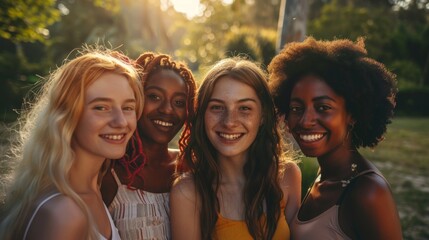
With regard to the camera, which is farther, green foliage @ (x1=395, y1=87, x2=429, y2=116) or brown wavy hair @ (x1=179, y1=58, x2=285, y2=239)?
green foliage @ (x1=395, y1=87, x2=429, y2=116)

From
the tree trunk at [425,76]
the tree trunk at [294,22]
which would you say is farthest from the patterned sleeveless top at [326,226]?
the tree trunk at [425,76]

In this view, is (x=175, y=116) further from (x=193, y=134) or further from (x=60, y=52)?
(x=60, y=52)

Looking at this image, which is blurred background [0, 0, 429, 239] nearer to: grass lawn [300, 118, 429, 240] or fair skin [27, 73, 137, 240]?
grass lawn [300, 118, 429, 240]

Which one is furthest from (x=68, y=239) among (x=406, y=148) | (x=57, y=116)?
(x=406, y=148)

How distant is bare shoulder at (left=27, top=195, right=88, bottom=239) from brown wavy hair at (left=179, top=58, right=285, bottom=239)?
3.32 ft

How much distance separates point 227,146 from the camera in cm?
309

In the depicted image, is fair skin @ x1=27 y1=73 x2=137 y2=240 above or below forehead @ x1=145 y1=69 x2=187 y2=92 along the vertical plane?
below

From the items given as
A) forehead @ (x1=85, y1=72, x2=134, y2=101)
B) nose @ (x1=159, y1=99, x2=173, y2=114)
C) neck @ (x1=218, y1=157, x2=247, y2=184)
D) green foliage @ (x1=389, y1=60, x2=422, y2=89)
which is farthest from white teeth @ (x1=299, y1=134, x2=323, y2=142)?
green foliage @ (x1=389, y1=60, x2=422, y2=89)

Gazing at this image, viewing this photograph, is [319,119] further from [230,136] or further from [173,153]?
[173,153]

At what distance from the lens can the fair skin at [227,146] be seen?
2.97 meters

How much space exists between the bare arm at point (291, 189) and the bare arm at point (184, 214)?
77 centimetres

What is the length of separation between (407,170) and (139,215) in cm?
899

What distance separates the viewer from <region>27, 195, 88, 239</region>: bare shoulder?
2086mm

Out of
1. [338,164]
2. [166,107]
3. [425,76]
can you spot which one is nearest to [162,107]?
[166,107]
